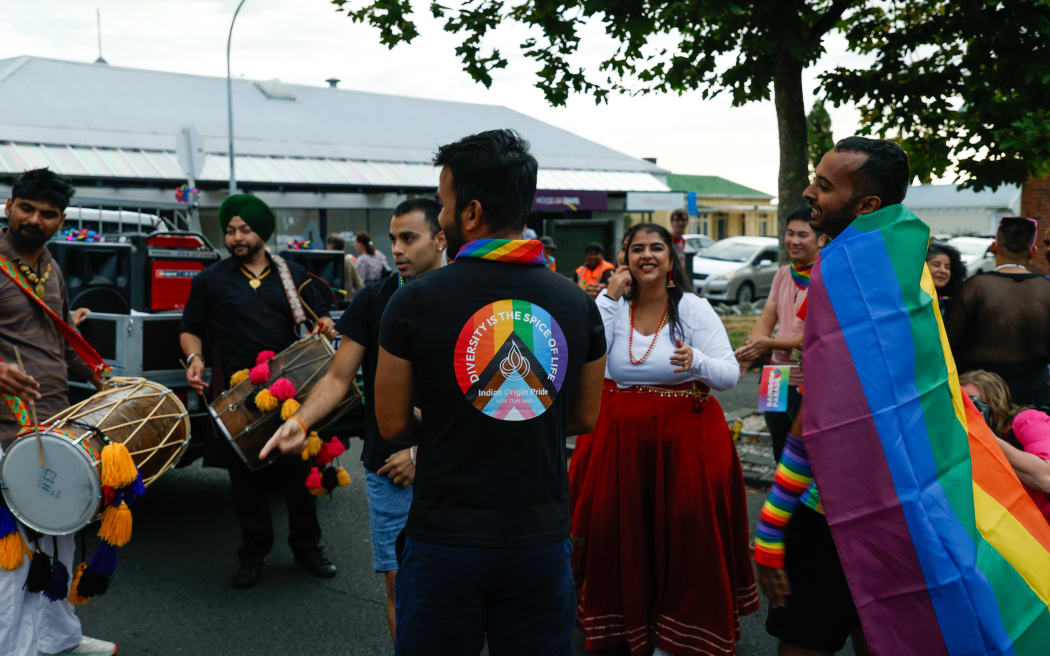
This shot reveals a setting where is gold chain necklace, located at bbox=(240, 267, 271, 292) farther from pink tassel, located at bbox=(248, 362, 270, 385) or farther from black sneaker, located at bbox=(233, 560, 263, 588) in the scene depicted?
black sneaker, located at bbox=(233, 560, 263, 588)

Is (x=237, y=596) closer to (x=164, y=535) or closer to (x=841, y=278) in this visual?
(x=164, y=535)

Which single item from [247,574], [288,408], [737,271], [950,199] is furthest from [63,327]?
[950,199]

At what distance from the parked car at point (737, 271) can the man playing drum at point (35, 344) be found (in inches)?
712

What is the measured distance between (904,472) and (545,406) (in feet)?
3.07

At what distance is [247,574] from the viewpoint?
547cm

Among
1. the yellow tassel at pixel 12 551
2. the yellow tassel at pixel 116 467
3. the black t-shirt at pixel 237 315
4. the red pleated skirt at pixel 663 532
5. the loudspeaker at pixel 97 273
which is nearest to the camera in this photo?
the yellow tassel at pixel 12 551

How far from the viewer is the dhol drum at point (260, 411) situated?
4750mm

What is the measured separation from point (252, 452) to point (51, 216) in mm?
1446

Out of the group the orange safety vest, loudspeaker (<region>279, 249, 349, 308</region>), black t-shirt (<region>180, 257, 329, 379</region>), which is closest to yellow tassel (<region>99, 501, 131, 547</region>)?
black t-shirt (<region>180, 257, 329, 379</region>)

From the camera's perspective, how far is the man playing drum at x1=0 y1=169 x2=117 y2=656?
3.80 meters

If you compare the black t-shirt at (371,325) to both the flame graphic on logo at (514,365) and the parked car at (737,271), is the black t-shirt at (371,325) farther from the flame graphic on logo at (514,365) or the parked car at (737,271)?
the parked car at (737,271)

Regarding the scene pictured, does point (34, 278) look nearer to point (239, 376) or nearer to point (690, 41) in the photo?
point (239, 376)

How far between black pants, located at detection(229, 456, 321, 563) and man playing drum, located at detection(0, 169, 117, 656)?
1.23 m

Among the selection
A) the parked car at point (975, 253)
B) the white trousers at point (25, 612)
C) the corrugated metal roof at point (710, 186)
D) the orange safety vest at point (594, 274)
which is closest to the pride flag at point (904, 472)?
the white trousers at point (25, 612)
